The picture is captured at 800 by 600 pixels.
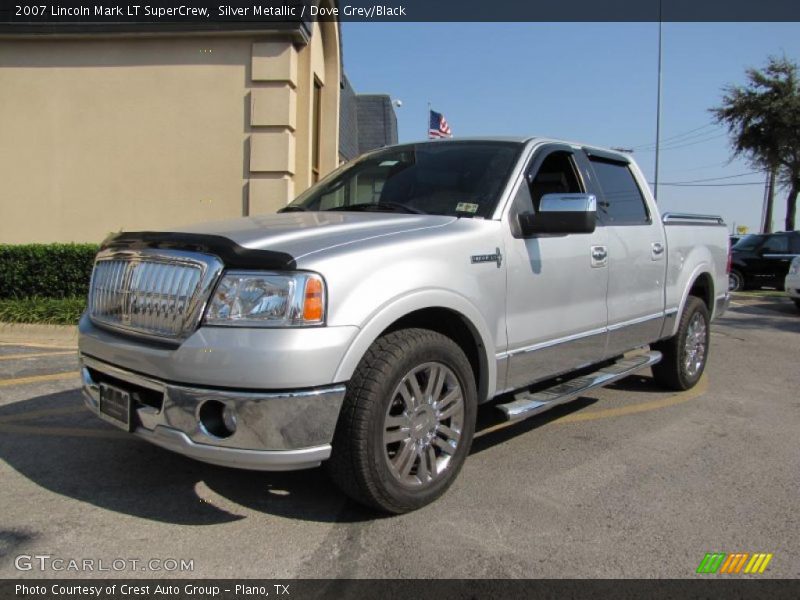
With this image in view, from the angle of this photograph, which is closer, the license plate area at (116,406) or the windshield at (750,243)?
the license plate area at (116,406)

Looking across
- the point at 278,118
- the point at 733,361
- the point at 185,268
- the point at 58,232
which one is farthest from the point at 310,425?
the point at 58,232

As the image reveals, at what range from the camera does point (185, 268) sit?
288 cm

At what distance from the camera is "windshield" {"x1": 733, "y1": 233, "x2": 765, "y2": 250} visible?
1717 centimetres

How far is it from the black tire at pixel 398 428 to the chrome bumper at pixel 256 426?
113 mm

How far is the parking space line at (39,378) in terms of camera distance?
18.7 ft

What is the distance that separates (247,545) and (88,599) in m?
0.65

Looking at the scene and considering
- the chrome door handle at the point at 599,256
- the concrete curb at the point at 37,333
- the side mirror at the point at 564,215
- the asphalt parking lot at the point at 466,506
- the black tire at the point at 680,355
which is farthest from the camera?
the concrete curb at the point at 37,333

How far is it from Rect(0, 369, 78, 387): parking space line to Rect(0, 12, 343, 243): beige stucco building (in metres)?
4.18

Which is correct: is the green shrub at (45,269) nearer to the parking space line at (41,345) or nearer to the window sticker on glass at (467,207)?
the parking space line at (41,345)

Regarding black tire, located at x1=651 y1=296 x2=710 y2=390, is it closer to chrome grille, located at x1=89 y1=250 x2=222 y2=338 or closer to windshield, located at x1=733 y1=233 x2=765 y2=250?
chrome grille, located at x1=89 y1=250 x2=222 y2=338

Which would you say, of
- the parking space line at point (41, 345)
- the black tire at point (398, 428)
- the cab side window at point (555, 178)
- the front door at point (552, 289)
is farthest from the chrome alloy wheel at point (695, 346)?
the parking space line at point (41, 345)

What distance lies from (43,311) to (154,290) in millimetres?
6404

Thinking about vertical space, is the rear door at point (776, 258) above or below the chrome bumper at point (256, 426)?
above

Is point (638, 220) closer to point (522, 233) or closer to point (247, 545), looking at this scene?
point (522, 233)
